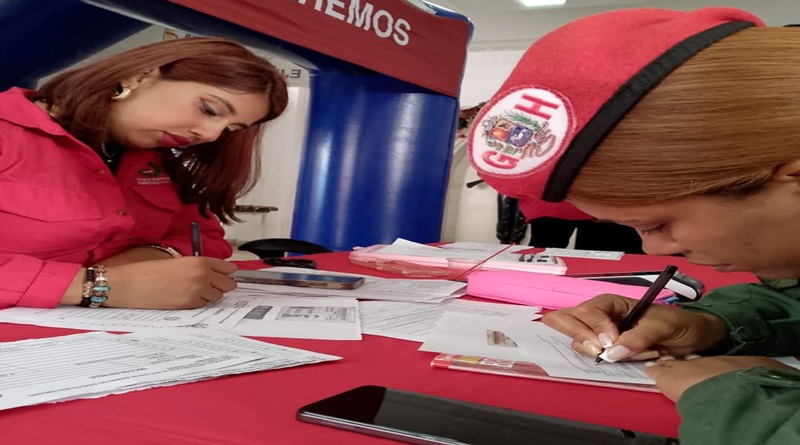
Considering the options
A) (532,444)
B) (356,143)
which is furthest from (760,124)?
(356,143)

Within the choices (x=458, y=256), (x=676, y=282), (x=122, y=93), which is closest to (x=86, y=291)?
(x=122, y=93)

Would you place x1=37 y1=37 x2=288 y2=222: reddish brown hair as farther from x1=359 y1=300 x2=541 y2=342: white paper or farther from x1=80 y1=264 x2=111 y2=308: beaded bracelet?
x1=359 y1=300 x2=541 y2=342: white paper

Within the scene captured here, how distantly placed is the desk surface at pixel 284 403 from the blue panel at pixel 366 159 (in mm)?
1592

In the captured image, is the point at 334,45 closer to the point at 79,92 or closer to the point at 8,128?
the point at 79,92

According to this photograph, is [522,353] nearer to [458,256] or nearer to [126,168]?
[458,256]

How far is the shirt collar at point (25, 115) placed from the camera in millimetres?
973

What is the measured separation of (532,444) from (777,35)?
0.31 m

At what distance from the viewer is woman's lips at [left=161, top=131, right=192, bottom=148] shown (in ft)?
3.74

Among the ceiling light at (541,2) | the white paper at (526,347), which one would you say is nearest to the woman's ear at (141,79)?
the white paper at (526,347)

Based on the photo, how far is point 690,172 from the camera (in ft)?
1.38

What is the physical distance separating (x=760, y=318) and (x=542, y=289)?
320 millimetres

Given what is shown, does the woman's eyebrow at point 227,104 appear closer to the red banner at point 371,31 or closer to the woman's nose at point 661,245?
the red banner at point 371,31

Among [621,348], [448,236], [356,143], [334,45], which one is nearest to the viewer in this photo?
[621,348]

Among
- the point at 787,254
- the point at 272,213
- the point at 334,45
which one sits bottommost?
the point at 272,213
